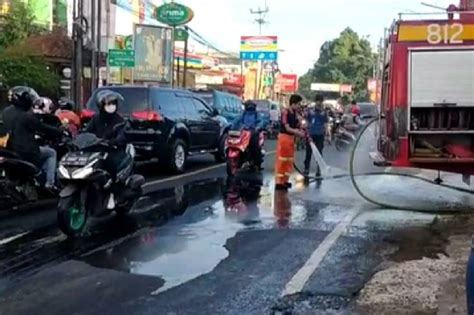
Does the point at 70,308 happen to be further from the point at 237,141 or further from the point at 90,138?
the point at 237,141

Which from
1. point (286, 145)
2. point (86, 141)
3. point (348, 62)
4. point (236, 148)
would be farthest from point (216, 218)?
point (348, 62)

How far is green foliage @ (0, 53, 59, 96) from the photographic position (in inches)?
1017

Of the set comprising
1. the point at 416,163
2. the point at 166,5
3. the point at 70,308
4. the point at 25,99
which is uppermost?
the point at 166,5

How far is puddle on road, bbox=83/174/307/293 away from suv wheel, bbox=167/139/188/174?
5.54 ft

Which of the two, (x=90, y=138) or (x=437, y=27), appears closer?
(x=90, y=138)

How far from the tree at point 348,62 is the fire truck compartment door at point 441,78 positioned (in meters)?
73.9

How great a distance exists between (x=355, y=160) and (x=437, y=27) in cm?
555

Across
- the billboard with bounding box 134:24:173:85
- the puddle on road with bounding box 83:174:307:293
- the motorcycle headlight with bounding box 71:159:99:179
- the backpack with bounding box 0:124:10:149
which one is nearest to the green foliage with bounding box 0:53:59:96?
the billboard with bounding box 134:24:173:85

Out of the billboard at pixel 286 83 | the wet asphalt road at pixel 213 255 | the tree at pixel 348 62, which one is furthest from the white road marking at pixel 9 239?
the tree at pixel 348 62

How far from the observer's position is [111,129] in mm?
9328

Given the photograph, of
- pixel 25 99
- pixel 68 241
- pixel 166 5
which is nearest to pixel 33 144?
pixel 25 99

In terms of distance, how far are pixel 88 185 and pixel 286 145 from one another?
17.8ft

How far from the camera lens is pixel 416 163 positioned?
388 inches

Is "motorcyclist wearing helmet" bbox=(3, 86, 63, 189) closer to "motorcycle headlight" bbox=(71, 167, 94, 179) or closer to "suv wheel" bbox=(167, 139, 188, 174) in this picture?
"motorcycle headlight" bbox=(71, 167, 94, 179)
